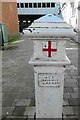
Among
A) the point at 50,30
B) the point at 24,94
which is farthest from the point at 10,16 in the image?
the point at 50,30

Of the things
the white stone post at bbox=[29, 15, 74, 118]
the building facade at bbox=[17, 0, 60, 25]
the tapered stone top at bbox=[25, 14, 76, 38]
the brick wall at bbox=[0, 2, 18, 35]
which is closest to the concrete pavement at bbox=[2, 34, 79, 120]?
the tapered stone top at bbox=[25, 14, 76, 38]

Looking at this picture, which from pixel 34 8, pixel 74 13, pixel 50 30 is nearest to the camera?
pixel 50 30

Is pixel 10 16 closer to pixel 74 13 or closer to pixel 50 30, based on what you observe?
pixel 74 13

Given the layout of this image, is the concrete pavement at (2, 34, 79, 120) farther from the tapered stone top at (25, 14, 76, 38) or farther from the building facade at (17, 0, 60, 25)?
the building facade at (17, 0, 60, 25)

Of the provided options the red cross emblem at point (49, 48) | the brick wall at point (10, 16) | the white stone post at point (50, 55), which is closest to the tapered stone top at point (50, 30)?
the white stone post at point (50, 55)

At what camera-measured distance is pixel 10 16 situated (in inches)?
1053

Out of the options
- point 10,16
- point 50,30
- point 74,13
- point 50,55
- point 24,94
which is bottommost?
point 24,94

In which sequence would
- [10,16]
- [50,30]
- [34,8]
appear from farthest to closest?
[34,8] < [10,16] < [50,30]

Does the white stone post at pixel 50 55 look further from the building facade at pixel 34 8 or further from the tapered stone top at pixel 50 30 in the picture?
the building facade at pixel 34 8

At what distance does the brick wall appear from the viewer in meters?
25.1

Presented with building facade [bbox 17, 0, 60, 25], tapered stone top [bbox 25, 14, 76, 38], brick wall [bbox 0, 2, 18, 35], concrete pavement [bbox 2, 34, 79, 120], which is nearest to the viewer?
tapered stone top [bbox 25, 14, 76, 38]


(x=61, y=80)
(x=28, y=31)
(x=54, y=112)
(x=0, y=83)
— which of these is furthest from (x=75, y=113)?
(x=0, y=83)

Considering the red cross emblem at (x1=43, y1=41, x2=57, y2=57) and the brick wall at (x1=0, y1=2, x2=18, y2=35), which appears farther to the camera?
the brick wall at (x1=0, y1=2, x2=18, y2=35)

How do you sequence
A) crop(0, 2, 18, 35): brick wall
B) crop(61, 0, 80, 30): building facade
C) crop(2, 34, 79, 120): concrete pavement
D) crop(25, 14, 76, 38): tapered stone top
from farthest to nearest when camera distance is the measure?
crop(0, 2, 18, 35): brick wall < crop(61, 0, 80, 30): building facade < crop(2, 34, 79, 120): concrete pavement < crop(25, 14, 76, 38): tapered stone top
